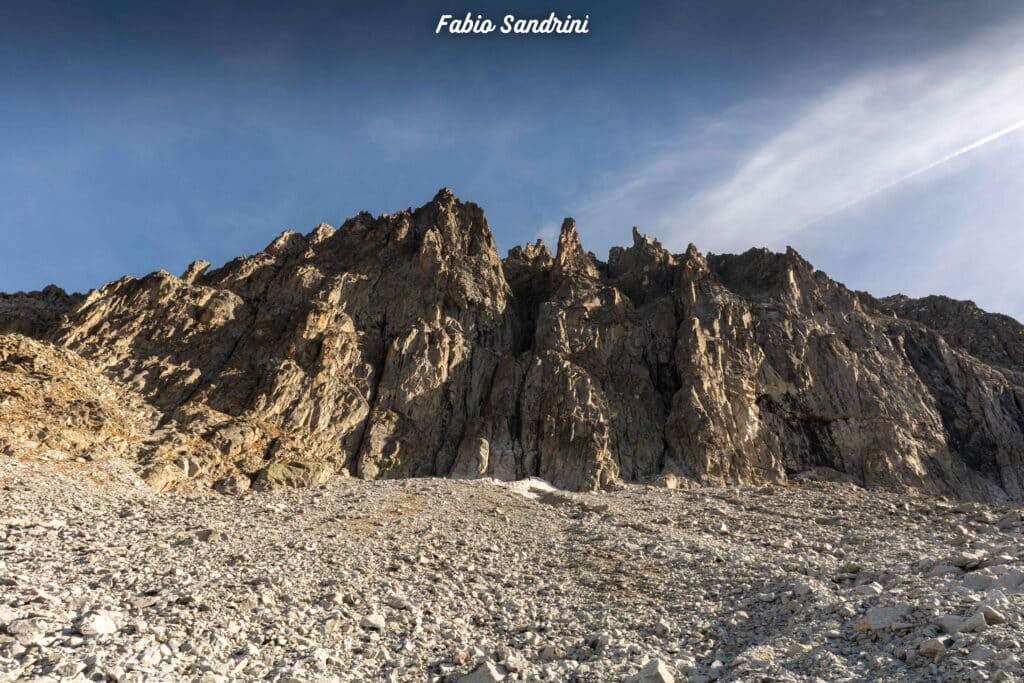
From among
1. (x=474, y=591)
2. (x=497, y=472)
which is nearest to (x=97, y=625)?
(x=474, y=591)

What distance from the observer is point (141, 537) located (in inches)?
734

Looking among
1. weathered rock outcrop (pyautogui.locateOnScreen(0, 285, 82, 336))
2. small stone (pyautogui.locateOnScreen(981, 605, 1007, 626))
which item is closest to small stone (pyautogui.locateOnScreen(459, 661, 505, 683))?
small stone (pyautogui.locateOnScreen(981, 605, 1007, 626))

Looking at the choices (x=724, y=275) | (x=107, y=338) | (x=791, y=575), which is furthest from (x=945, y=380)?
(x=107, y=338)

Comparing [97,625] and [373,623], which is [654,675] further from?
[97,625]

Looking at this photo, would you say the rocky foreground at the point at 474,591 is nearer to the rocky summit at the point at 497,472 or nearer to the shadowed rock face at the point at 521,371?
the rocky summit at the point at 497,472

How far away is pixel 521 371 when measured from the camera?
51.2 m

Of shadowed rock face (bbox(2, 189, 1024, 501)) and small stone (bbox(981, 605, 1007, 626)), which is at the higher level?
shadowed rock face (bbox(2, 189, 1024, 501))

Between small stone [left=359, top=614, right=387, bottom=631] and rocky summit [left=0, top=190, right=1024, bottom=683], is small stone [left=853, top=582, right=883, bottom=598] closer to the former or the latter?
rocky summit [left=0, top=190, right=1024, bottom=683]

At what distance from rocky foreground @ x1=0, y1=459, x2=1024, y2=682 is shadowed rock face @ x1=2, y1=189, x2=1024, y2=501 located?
13.1 meters

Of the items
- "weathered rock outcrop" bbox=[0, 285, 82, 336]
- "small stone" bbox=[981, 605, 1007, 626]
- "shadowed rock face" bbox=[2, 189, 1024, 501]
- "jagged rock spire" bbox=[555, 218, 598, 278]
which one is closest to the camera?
"small stone" bbox=[981, 605, 1007, 626]

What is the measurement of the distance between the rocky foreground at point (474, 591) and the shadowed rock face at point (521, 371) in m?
13.1

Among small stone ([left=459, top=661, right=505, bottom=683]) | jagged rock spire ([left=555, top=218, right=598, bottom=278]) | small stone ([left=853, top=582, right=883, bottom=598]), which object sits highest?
jagged rock spire ([left=555, top=218, right=598, bottom=278])

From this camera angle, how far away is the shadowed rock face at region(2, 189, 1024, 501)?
140 ft

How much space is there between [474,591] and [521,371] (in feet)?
114
